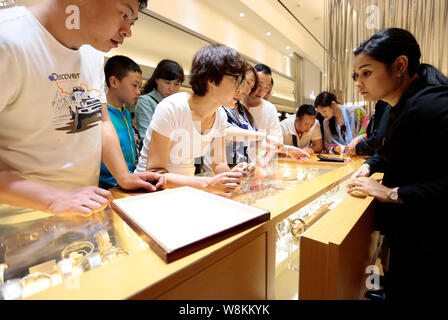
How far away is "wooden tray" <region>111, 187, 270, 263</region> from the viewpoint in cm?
40

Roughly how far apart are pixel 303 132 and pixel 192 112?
207cm

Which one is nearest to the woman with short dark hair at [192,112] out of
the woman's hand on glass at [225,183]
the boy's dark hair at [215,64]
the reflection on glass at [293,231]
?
the boy's dark hair at [215,64]

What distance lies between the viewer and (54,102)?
2.44 feet

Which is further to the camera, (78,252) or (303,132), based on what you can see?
(303,132)

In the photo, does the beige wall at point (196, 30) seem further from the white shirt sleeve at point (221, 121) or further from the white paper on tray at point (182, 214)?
the white paper on tray at point (182, 214)

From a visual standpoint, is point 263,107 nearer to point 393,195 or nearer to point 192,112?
point 192,112

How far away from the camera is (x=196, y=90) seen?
1240 millimetres

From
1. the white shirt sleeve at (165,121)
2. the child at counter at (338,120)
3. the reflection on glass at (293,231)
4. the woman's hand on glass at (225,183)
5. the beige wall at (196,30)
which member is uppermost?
the beige wall at (196,30)

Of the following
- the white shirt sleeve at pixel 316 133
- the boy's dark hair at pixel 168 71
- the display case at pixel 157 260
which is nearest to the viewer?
the display case at pixel 157 260

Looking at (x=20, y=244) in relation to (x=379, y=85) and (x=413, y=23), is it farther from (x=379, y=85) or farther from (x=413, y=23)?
(x=413, y=23)

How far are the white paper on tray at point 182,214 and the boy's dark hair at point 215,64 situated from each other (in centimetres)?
72

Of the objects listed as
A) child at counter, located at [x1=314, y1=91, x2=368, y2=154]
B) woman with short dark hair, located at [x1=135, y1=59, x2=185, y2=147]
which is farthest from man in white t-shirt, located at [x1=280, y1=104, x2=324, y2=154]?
woman with short dark hair, located at [x1=135, y1=59, x2=185, y2=147]

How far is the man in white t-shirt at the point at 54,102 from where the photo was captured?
57 centimetres

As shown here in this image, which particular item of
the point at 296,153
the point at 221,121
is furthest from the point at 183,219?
the point at 296,153
